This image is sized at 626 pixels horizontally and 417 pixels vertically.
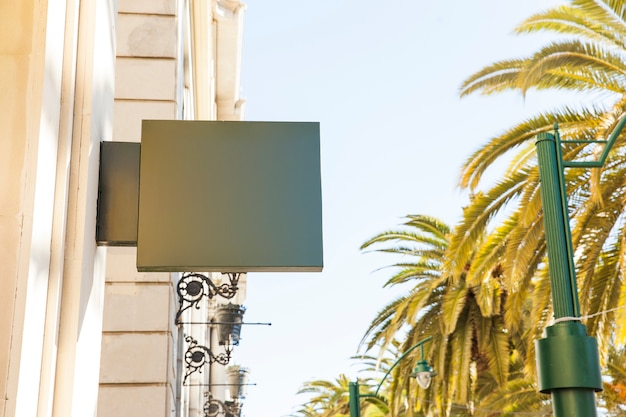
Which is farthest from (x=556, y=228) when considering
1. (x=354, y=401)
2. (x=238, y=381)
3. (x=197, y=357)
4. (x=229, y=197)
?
(x=238, y=381)

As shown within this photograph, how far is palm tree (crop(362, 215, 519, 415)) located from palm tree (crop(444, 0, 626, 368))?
15.7ft

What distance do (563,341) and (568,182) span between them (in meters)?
9.95

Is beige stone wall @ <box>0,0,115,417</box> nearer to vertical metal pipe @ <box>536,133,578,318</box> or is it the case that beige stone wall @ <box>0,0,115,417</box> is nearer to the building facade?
the building facade

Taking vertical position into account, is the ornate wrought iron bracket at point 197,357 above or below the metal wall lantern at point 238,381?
below

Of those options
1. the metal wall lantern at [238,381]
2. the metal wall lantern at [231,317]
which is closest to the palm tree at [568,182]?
the metal wall lantern at [231,317]

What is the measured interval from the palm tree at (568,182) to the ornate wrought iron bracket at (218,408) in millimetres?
5025

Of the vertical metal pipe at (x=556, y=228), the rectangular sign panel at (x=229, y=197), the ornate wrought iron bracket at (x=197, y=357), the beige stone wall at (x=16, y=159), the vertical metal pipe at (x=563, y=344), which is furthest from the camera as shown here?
the ornate wrought iron bracket at (x=197, y=357)

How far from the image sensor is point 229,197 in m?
4.36

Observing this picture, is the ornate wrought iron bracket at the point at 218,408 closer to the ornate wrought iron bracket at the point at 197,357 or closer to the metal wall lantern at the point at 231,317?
the metal wall lantern at the point at 231,317

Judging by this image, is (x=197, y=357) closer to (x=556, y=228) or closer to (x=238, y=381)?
(x=556, y=228)

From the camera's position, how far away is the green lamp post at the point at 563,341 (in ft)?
19.6

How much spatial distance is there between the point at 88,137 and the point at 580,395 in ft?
11.6

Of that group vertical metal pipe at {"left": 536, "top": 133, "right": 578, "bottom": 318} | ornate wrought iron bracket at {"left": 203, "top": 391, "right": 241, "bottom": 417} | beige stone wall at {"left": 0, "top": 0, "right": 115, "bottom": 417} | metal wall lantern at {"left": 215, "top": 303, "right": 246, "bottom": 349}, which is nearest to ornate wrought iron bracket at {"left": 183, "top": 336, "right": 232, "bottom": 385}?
metal wall lantern at {"left": 215, "top": 303, "right": 246, "bottom": 349}

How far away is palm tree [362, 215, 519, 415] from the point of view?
2267cm
